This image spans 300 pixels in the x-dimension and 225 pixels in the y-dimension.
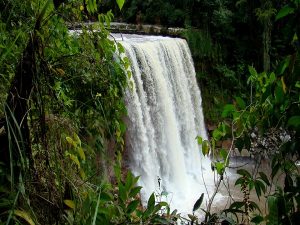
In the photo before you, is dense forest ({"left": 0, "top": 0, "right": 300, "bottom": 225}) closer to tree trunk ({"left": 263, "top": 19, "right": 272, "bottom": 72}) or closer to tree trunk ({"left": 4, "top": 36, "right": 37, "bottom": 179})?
tree trunk ({"left": 4, "top": 36, "right": 37, "bottom": 179})

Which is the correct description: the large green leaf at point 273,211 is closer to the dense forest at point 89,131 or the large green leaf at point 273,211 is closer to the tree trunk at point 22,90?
the dense forest at point 89,131

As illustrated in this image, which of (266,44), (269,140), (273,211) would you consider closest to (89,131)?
(269,140)

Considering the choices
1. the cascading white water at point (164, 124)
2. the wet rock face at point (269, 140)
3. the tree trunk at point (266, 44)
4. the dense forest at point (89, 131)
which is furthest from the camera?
the tree trunk at point (266, 44)

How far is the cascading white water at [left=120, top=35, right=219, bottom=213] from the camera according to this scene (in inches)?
306

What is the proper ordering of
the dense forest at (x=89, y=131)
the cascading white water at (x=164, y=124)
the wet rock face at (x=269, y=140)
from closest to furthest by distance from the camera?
the dense forest at (x=89, y=131) → the wet rock face at (x=269, y=140) → the cascading white water at (x=164, y=124)

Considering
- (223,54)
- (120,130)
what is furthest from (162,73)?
(120,130)

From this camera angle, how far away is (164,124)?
8844 millimetres

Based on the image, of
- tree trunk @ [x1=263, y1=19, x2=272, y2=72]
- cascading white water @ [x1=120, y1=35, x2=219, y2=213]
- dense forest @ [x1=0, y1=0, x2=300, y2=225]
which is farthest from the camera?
tree trunk @ [x1=263, y1=19, x2=272, y2=72]

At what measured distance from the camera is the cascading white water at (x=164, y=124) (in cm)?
778

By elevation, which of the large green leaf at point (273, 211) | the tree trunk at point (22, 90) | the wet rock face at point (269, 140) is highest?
the tree trunk at point (22, 90)

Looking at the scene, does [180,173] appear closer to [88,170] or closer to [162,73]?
[162,73]

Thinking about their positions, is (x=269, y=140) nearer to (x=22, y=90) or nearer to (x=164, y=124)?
(x=22, y=90)

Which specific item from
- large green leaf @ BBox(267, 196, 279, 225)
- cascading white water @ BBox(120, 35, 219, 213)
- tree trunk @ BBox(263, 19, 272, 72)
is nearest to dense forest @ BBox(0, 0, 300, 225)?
large green leaf @ BBox(267, 196, 279, 225)

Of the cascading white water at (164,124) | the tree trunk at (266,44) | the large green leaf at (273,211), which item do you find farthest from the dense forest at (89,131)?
the tree trunk at (266,44)
